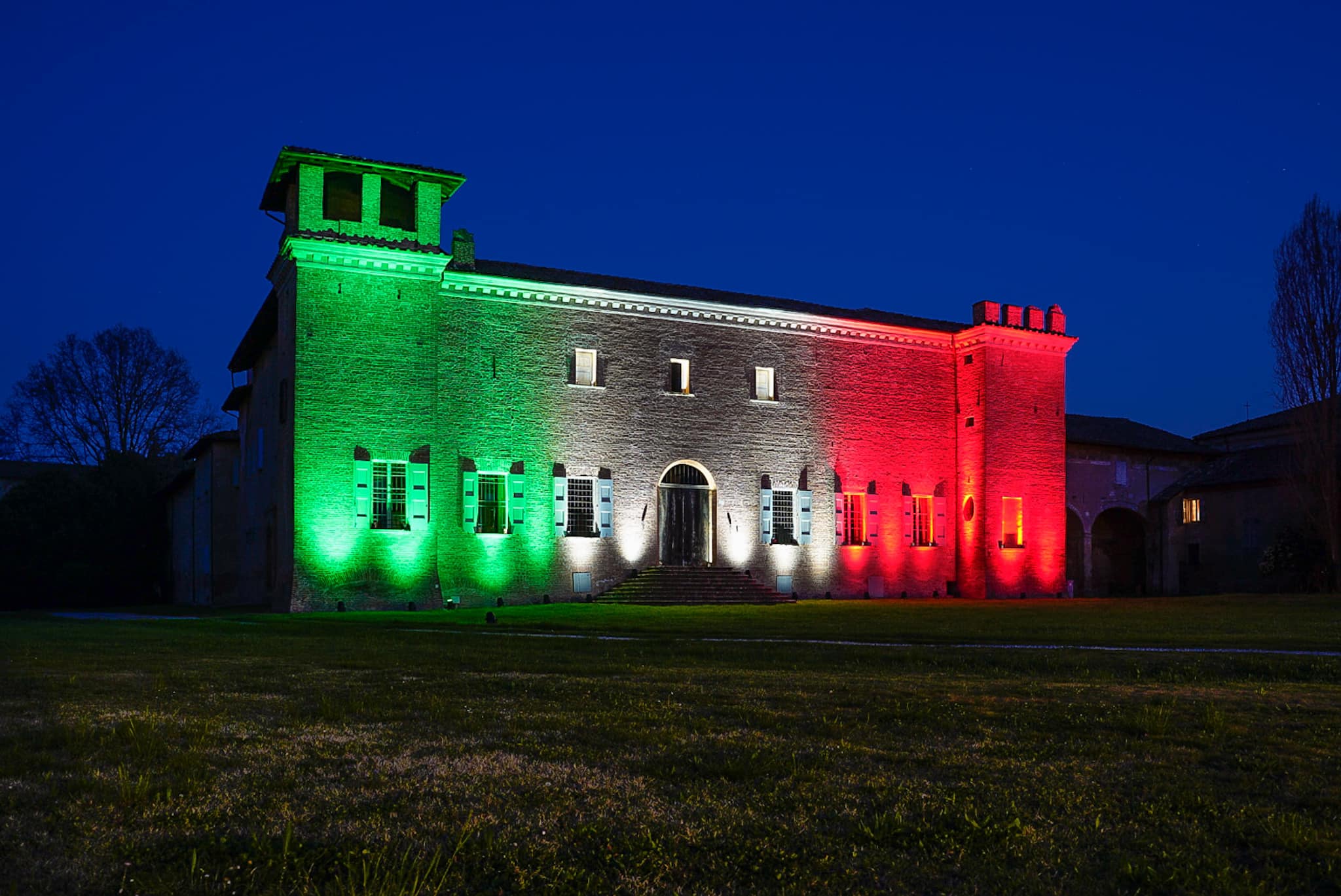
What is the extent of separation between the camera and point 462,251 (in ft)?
96.9

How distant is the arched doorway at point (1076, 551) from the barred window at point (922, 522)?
9.20 metres

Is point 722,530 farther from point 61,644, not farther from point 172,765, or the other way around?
point 172,765

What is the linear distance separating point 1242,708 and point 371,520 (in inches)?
905

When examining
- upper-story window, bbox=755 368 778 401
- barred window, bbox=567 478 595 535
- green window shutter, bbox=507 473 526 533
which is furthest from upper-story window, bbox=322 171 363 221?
upper-story window, bbox=755 368 778 401

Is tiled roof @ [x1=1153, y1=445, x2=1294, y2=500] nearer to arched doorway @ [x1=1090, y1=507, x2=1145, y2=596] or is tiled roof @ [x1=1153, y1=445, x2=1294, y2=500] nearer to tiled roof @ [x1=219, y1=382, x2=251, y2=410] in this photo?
arched doorway @ [x1=1090, y1=507, x2=1145, y2=596]

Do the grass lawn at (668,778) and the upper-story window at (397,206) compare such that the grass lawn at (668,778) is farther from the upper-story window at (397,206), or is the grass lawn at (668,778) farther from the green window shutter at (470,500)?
the upper-story window at (397,206)

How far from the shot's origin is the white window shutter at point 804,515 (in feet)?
110

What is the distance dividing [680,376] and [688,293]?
2.59 m

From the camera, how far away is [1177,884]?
144 inches

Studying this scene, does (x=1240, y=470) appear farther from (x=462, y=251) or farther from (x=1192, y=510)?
(x=462, y=251)

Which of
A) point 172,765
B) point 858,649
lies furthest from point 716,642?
point 172,765

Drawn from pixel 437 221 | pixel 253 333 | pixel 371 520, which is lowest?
pixel 371 520

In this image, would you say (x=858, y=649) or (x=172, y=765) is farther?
(x=858, y=649)

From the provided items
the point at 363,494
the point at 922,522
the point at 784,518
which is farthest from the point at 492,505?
the point at 922,522
